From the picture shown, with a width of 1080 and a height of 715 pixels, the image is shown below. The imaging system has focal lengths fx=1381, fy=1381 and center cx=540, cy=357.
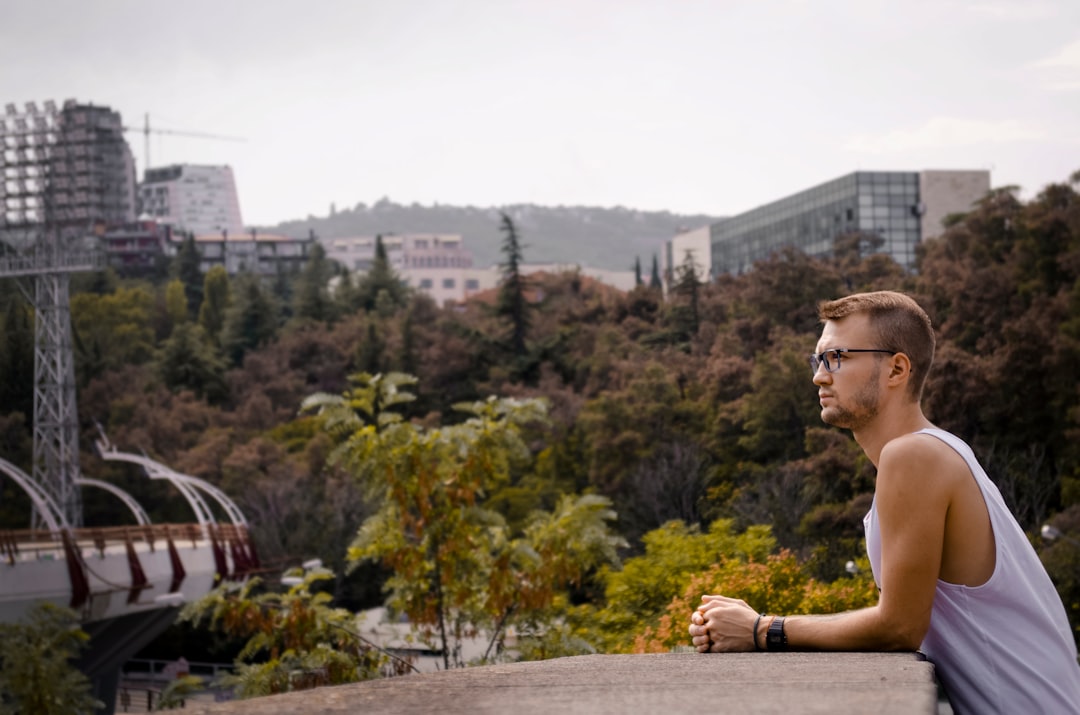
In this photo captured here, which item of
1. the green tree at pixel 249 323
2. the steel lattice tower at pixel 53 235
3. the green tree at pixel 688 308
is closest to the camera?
the green tree at pixel 688 308

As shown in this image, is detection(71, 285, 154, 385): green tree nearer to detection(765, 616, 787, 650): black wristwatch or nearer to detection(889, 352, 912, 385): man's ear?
detection(765, 616, 787, 650): black wristwatch

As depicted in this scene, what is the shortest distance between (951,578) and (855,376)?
A: 0.50m

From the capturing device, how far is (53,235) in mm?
69062

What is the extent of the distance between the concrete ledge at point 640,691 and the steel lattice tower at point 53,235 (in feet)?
184

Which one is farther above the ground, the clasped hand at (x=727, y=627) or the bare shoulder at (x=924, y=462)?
the bare shoulder at (x=924, y=462)

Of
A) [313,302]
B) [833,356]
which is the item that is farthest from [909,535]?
[313,302]

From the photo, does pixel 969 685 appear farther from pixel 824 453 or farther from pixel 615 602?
pixel 824 453

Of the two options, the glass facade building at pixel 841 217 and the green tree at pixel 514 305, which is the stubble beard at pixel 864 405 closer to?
the green tree at pixel 514 305

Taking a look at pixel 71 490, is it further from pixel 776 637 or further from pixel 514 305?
pixel 776 637

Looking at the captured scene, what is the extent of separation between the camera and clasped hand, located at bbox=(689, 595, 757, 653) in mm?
3236

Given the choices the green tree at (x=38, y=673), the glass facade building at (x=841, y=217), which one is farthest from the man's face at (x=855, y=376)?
the glass facade building at (x=841, y=217)

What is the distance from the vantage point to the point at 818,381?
10.5 feet

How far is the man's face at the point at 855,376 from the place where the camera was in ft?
10.2

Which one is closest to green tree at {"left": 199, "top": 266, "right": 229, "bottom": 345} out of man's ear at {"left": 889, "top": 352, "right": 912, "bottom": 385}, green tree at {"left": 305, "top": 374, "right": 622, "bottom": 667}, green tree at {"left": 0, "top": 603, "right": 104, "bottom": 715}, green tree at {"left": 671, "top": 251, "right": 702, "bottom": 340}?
green tree at {"left": 671, "top": 251, "right": 702, "bottom": 340}
